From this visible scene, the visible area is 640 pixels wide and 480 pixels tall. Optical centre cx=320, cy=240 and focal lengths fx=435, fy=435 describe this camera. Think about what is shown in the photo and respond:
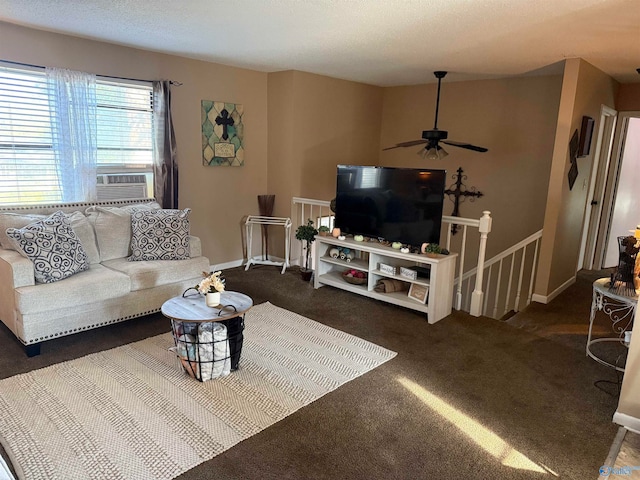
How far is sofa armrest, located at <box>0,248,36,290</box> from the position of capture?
116 inches

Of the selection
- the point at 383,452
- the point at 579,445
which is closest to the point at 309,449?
the point at 383,452

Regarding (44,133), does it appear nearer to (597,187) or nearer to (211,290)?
(211,290)

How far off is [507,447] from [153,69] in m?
4.34

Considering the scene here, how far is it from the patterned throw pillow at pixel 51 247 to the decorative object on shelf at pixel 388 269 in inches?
99.1

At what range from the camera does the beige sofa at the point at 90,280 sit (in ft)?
9.75

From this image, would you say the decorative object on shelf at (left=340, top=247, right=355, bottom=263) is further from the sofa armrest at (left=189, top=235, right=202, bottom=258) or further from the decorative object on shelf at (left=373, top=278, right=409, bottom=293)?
the sofa armrest at (left=189, top=235, right=202, bottom=258)

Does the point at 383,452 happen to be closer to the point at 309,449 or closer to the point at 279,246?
the point at 309,449

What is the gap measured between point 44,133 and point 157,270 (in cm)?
156

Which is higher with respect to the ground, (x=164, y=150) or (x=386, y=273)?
(x=164, y=150)

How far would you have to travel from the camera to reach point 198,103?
4.72 m

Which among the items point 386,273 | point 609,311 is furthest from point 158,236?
point 609,311

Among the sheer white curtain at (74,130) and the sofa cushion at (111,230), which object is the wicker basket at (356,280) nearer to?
the sofa cushion at (111,230)

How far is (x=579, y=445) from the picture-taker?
2.24 metres

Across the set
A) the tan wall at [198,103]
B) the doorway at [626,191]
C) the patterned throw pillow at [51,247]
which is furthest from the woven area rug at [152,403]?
the doorway at [626,191]
